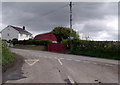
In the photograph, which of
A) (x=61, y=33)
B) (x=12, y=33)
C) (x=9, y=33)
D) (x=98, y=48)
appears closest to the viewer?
(x=98, y=48)

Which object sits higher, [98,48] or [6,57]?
[98,48]

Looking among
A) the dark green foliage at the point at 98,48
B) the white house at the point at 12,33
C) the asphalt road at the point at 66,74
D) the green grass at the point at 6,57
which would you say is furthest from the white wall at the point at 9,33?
the asphalt road at the point at 66,74

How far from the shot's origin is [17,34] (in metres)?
63.3

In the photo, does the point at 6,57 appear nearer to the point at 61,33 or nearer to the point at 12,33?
the point at 12,33

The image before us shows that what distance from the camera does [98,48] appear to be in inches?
845

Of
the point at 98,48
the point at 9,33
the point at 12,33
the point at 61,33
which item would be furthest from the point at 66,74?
the point at 9,33

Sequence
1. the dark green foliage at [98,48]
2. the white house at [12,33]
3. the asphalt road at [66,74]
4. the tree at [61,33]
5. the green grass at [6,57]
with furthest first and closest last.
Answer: the tree at [61,33]
the white house at [12,33]
the dark green foliage at [98,48]
the green grass at [6,57]
the asphalt road at [66,74]

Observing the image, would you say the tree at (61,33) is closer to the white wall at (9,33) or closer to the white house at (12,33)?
the white house at (12,33)

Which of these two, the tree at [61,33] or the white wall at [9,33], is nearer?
the white wall at [9,33]

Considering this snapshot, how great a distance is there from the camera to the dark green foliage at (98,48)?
1887cm

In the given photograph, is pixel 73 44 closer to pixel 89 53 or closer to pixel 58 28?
pixel 89 53

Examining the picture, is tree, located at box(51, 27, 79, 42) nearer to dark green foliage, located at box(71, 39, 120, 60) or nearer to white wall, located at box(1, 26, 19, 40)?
white wall, located at box(1, 26, 19, 40)

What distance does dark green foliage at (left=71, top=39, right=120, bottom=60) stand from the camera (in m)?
18.9

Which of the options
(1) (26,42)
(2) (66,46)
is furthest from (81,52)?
(1) (26,42)
